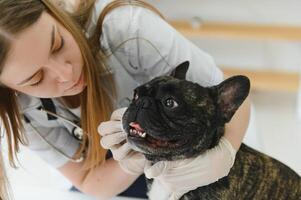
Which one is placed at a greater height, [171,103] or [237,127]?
[171,103]

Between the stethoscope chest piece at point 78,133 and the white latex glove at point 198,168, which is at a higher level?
the white latex glove at point 198,168

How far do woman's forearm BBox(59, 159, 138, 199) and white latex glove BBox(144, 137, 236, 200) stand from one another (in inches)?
12.8

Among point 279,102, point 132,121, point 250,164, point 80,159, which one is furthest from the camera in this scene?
point 279,102

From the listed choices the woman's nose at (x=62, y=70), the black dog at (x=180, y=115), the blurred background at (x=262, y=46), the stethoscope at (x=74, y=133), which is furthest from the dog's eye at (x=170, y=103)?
the blurred background at (x=262, y=46)

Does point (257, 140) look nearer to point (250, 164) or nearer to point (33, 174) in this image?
point (250, 164)

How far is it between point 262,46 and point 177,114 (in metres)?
1.33

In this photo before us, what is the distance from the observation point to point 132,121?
0.73m

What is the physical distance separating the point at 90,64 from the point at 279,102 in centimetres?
126

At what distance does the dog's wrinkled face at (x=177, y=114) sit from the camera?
714 millimetres

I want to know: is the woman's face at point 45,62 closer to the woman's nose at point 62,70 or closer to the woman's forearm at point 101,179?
the woman's nose at point 62,70

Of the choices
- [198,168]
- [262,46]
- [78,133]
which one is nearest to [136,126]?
[198,168]

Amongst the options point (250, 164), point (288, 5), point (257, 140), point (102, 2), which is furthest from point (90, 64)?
point (288, 5)

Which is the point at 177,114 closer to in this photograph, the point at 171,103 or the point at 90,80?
the point at 171,103

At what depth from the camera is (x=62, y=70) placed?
0.85 meters
